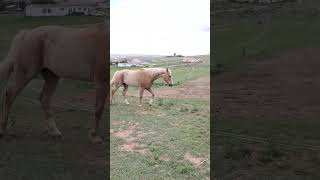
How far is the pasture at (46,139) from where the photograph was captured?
9.53 ft

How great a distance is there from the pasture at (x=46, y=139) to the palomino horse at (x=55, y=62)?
0.06 meters

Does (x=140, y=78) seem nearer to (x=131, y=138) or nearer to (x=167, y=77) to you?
(x=167, y=77)

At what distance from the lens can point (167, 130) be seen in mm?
3174

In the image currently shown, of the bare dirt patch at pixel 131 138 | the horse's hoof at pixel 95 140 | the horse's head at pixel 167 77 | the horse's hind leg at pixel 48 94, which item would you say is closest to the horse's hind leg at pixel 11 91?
the horse's hind leg at pixel 48 94

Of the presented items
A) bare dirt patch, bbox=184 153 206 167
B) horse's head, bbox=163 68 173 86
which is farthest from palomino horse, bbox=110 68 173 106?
bare dirt patch, bbox=184 153 206 167
